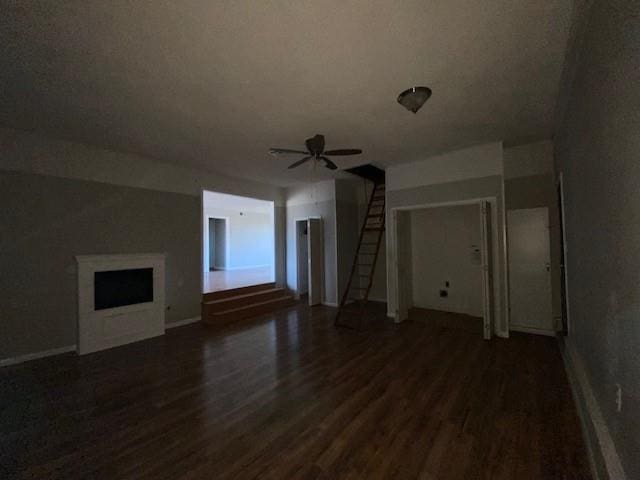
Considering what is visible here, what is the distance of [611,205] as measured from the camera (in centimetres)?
132

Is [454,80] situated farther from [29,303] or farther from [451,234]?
[29,303]

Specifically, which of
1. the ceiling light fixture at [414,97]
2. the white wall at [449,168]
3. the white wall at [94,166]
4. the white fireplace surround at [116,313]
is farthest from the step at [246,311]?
the ceiling light fixture at [414,97]

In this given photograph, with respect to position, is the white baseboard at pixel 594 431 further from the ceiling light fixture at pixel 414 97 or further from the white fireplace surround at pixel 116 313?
the white fireplace surround at pixel 116 313

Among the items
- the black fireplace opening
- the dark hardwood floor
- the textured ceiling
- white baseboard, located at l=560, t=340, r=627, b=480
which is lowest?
the dark hardwood floor

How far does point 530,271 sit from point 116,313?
6308 millimetres

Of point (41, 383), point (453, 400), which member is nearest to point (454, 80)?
point (453, 400)

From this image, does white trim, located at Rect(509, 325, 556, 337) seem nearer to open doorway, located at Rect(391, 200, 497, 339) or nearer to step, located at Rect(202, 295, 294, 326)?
open doorway, located at Rect(391, 200, 497, 339)

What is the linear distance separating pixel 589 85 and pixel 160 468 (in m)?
3.70

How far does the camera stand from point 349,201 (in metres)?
6.47

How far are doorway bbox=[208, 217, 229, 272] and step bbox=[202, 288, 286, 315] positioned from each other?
4.87 m

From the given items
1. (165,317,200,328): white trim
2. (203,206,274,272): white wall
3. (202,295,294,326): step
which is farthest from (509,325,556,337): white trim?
(203,206,274,272): white wall

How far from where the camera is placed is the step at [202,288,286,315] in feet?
15.9

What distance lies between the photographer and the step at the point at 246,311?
4.73m

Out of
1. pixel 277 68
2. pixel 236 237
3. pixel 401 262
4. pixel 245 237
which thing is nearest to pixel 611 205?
pixel 277 68
